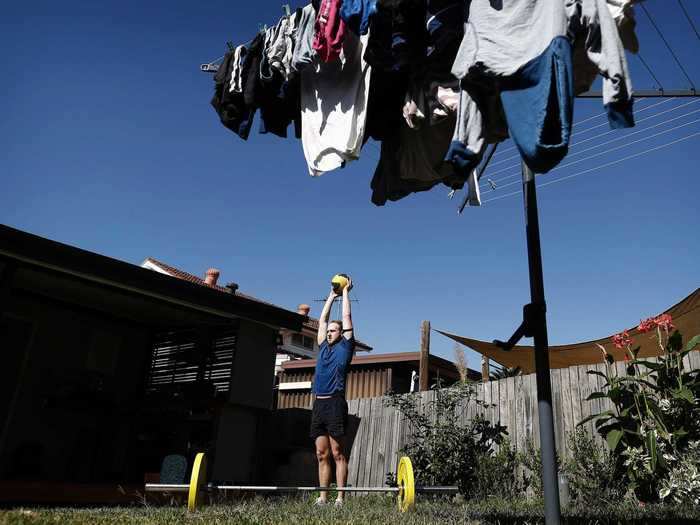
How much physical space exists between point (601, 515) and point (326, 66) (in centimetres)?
318

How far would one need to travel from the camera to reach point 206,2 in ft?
21.6

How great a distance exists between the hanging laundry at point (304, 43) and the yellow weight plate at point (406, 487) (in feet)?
8.83

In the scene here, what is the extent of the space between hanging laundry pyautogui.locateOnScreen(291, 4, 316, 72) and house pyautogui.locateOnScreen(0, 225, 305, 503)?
12.5 feet

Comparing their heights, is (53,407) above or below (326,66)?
below

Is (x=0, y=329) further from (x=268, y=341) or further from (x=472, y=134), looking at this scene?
(x=472, y=134)

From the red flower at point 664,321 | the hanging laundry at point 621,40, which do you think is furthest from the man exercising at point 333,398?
the hanging laundry at point 621,40

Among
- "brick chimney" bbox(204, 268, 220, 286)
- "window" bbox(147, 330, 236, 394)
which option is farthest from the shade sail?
"brick chimney" bbox(204, 268, 220, 286)

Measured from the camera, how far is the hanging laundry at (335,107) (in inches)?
132

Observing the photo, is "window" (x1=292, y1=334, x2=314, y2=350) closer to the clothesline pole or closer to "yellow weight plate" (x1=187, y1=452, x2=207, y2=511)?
"yellow weight plate" (x1=187, y1=452, x2=207, y2=511)

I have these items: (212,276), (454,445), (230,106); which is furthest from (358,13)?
(212,276)

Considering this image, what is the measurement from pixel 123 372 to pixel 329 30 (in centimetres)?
671

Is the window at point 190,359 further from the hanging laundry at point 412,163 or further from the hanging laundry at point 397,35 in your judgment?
the hanging laundry at point 397,35

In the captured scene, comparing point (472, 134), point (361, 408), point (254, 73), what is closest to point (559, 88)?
point (472, 134)

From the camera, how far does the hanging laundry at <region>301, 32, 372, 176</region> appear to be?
336 cm
